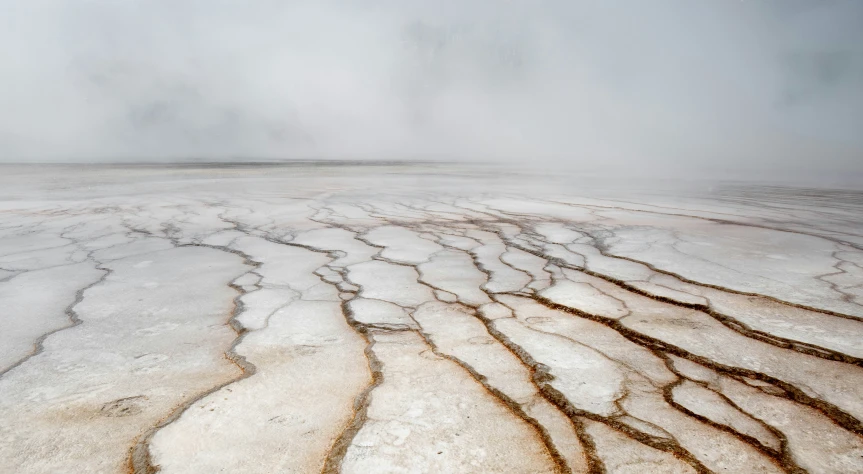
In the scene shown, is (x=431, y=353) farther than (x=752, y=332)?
No

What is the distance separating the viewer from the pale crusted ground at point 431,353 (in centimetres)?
102

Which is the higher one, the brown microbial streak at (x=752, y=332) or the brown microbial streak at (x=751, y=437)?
the brown microbial streak at (x=752, y=332)

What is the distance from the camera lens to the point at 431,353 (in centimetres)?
147

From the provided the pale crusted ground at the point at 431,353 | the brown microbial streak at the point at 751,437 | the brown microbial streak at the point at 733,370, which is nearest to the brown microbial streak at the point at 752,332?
the pale crusted ground at the point at 431,353

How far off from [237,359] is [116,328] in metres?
0.58

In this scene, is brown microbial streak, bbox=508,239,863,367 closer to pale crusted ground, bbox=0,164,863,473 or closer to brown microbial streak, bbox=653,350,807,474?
pale crusted ground, bbox=0,164,863,473

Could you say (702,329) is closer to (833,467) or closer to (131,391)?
(833,467)

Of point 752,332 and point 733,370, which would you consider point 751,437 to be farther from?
point 752,332

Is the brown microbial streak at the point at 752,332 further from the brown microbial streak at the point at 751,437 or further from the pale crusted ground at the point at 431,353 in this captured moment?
the brown microbial streak at the point at 751,437

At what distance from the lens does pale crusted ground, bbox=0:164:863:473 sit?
1.02m

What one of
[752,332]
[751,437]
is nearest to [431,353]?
[751,437]

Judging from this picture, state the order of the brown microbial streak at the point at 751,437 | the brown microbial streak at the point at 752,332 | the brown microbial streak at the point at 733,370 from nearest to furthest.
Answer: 1. the brown microbial streak at the point at 751,437
2. the brown microbial streak at the point at 733,370
3. the brown microbial streak at the point at 752,332

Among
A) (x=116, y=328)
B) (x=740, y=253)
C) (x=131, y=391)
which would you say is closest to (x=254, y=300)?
(x=116, y=328)

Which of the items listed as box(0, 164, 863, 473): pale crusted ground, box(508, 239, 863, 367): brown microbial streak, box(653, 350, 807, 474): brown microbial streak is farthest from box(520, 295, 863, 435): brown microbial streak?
box(508, 239, 863, 367): brown microbial streak
